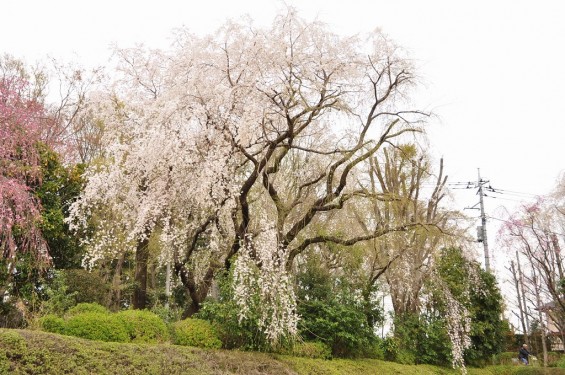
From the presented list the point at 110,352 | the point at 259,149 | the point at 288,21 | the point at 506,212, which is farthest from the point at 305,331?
the point at 506,212

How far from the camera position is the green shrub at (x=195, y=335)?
9188 mm

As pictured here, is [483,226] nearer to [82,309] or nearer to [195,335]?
[195,335]

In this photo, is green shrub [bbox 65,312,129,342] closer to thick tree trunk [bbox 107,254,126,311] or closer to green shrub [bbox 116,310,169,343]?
green shrub [bbox 116,310,169,343]

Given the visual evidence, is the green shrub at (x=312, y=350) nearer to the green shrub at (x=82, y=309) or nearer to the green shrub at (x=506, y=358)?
the green shrub at (x=82, y=309)

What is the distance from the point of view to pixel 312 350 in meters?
10.5

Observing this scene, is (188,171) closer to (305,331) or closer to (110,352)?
(110,352)

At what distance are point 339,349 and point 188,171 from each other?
5.64 meters

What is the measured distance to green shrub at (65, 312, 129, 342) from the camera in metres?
7.95

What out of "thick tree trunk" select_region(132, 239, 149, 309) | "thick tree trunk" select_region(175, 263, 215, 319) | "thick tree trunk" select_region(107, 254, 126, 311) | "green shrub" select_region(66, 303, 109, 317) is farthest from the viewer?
"thick tree trunk" select_region(107, 254, 126, 311)

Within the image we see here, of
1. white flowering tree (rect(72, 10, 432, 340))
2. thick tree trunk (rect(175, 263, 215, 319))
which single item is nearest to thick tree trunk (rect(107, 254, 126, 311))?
thick tree trunk (rect(175, 263, 215, 319))

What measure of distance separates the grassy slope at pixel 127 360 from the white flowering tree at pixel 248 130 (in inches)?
28.5

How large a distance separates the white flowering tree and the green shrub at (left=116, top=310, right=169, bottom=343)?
4.81 ft

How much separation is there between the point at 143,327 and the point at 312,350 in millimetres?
3716

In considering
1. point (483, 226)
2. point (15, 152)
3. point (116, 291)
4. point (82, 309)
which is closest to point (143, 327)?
point (82, 309)
